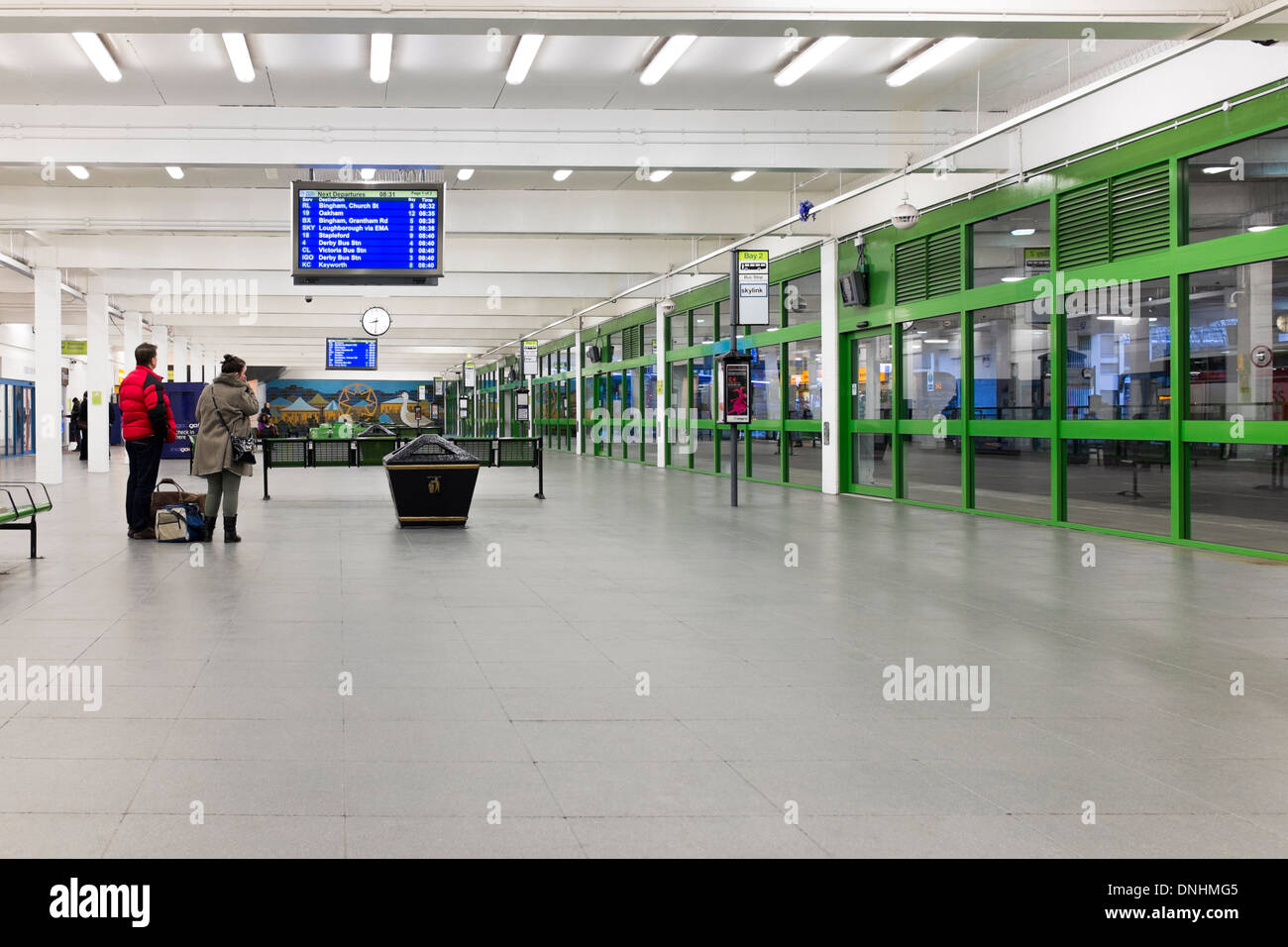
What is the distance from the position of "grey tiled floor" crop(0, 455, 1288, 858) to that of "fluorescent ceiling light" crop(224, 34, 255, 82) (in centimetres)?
500

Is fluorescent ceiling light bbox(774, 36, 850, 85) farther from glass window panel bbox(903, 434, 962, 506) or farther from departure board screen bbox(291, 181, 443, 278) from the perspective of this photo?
glass window panel bbox(903, 434, 962, 506)

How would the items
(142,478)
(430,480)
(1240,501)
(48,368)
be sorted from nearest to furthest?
(142,478) < (430,480) < (1240,501) < (48,368)

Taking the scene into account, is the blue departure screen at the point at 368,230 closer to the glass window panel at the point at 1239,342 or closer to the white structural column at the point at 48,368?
the glass window panel at the point at 1239,342

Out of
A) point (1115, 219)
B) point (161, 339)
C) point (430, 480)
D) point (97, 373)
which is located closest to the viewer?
point (1115, 219)

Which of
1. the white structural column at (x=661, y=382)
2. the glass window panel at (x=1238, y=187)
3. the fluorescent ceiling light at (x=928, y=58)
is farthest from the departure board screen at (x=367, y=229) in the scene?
the white structural column at (x=661, y=382)

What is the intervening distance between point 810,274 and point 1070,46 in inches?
317

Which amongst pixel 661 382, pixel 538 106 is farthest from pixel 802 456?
pixel 538 106

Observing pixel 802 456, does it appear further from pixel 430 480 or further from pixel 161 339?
pixel 161 339

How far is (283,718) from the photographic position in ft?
14.2

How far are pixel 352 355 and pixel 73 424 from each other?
44.1 feet

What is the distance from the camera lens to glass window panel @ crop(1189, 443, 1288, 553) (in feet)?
33.0

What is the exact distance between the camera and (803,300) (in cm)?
1895

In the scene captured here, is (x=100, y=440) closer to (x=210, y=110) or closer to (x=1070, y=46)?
(x=210, y=110)
